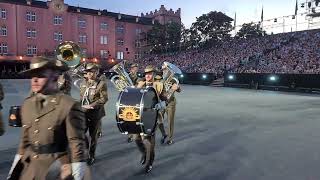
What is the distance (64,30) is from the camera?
230 ft

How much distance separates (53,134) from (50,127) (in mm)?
62

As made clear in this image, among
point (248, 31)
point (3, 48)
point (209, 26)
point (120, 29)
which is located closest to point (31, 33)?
point (3, 48)

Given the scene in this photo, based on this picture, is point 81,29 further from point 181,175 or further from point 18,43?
point 181,175

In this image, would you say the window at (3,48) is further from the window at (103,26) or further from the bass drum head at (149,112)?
the bass drum head at (149,112)

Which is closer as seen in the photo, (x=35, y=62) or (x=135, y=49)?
(x=35, y=62)

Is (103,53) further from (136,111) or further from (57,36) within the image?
(136,111)

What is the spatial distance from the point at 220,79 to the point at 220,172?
35.6 meters

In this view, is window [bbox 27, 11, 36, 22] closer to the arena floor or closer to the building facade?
the building facade

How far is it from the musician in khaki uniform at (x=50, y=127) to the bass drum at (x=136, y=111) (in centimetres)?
308

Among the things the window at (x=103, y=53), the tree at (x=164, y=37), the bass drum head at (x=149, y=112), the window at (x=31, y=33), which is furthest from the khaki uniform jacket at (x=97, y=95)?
the tree at (x=164, y=37)

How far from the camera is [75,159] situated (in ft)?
10.1

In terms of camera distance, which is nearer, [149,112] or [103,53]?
[149,112]

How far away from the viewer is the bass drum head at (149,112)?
6.34 metres

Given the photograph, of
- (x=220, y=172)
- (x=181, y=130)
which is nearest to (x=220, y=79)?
(x=181, y=130)
